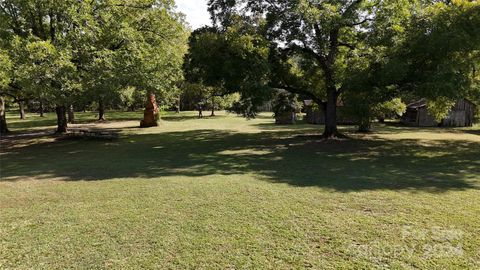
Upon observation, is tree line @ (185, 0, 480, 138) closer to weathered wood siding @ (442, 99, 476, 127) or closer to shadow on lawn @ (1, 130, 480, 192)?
shadow on lawn @ (1, 130, 480, 192)

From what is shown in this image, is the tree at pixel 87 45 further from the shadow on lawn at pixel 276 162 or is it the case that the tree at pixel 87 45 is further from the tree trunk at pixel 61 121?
the tree trunk at pixel 61 121

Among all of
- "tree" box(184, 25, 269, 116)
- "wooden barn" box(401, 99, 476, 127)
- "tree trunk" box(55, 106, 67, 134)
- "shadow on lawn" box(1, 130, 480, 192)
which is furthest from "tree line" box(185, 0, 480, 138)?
"wooden barn" box(401, 99, 476, 127)

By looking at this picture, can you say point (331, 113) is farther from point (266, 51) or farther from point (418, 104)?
point (418, 104)

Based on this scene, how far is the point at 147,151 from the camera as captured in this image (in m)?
13.7

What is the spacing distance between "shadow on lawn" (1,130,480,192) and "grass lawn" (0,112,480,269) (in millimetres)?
71

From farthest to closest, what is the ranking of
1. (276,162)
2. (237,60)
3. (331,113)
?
(331,113), (237,60), (276,162)

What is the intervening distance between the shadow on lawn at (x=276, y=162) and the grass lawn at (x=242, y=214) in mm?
71

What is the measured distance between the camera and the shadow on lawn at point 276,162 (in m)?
8.34

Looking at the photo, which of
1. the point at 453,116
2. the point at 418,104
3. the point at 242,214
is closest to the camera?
the point at 242,214

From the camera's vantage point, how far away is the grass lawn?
419 centimetres

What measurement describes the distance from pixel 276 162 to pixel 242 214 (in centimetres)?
547

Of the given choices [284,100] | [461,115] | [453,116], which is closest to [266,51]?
[284,100]

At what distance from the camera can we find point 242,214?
567cm

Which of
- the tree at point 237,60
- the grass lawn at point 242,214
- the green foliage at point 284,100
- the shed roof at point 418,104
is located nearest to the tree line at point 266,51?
the tree at point 237,60
